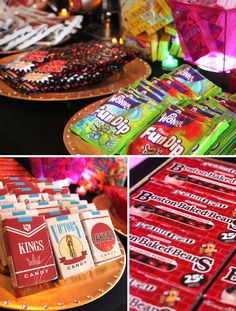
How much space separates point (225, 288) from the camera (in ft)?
2.96

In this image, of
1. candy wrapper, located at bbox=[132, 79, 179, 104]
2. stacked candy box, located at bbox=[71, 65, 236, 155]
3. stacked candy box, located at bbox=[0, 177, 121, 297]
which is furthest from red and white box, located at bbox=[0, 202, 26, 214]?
candy wrapper, located at bbox=[132, 79, 179, 104]

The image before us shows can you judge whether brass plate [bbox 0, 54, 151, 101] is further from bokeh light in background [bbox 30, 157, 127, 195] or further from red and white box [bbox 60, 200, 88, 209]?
red and white box [bbox 60, 200, 88, 209]

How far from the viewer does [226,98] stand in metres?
1.36

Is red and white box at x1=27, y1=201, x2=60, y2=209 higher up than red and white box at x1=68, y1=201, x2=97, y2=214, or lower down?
higher up

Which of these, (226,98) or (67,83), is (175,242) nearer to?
(226,98)

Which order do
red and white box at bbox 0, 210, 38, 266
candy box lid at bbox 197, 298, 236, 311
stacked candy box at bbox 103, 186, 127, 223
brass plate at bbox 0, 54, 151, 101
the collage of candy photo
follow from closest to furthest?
1. candy box lid at bbox 197, 298, 236, 311
2. the collage of candy photo
3. red and white box at bbox 0, 210, 38, 266
4. stacked candy box at bbox 103, 186, 127, 223
5. brass plate at bbox 0, 54, 151, 101

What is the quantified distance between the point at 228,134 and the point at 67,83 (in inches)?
22.9

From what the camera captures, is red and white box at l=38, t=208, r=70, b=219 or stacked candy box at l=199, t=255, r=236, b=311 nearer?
→ stacked candy box at l=199, t=255, r=236, b=311

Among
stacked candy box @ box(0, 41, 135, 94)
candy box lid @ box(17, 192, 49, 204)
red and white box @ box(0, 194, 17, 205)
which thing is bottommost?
candy box lid @ box(17, 192, 49, 204)

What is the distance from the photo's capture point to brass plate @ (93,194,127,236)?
4.12 feet

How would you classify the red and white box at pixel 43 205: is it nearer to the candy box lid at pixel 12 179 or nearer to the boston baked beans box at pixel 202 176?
the candy box lid at pixel 12 179

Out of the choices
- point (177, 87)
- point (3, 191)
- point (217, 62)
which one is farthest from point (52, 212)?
point (217, 62)

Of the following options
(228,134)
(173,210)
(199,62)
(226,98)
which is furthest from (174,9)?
(173,210)

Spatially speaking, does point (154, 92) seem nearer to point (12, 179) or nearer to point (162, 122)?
point (162, 122)
